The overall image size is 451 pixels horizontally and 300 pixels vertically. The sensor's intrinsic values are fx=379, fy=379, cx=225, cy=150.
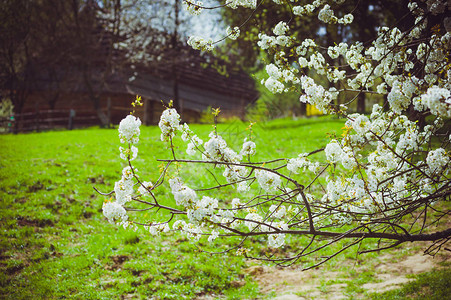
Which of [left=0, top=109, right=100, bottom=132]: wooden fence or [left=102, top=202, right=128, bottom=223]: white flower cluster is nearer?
[left=102, top=202, right=128, bottom=223]: white flower cluster

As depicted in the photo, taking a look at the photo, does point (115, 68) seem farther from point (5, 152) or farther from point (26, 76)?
point (5, 152)

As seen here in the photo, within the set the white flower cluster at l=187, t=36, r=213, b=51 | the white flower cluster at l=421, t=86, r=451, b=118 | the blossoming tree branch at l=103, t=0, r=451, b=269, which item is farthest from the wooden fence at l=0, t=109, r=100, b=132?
the white flower cluster at l=421, t=86, r=451, b=118

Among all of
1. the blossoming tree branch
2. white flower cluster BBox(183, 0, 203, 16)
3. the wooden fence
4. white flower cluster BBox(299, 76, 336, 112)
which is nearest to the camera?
the blossoming tree branch

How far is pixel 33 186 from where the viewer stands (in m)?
9.53

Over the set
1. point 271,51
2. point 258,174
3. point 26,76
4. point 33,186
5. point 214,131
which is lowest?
point 33,186

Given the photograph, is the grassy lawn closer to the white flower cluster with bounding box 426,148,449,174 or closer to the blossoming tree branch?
the blossoming tree branch

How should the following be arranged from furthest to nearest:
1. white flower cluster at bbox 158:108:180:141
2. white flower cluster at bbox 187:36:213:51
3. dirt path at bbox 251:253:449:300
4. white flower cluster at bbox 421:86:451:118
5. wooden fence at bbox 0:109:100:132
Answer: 1. wooden fence at bbox 0:109:100:132
2. dirt path at bbox 251:253:449:300
3. white flower cluster at bbox 187:36:213:51
4. white flower cluster at bbox 158:108:180:141
5. white flower cluster at bbox 421:86:451:118

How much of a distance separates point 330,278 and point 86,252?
172 inches

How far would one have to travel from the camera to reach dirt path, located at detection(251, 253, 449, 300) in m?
5.81

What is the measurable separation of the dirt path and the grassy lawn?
24cm

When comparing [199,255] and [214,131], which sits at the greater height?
[214,131]

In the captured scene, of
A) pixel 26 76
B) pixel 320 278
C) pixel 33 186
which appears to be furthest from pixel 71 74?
pixel 320 278

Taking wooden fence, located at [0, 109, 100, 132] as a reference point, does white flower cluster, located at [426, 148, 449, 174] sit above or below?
below

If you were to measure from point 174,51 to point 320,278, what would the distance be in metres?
19.2
